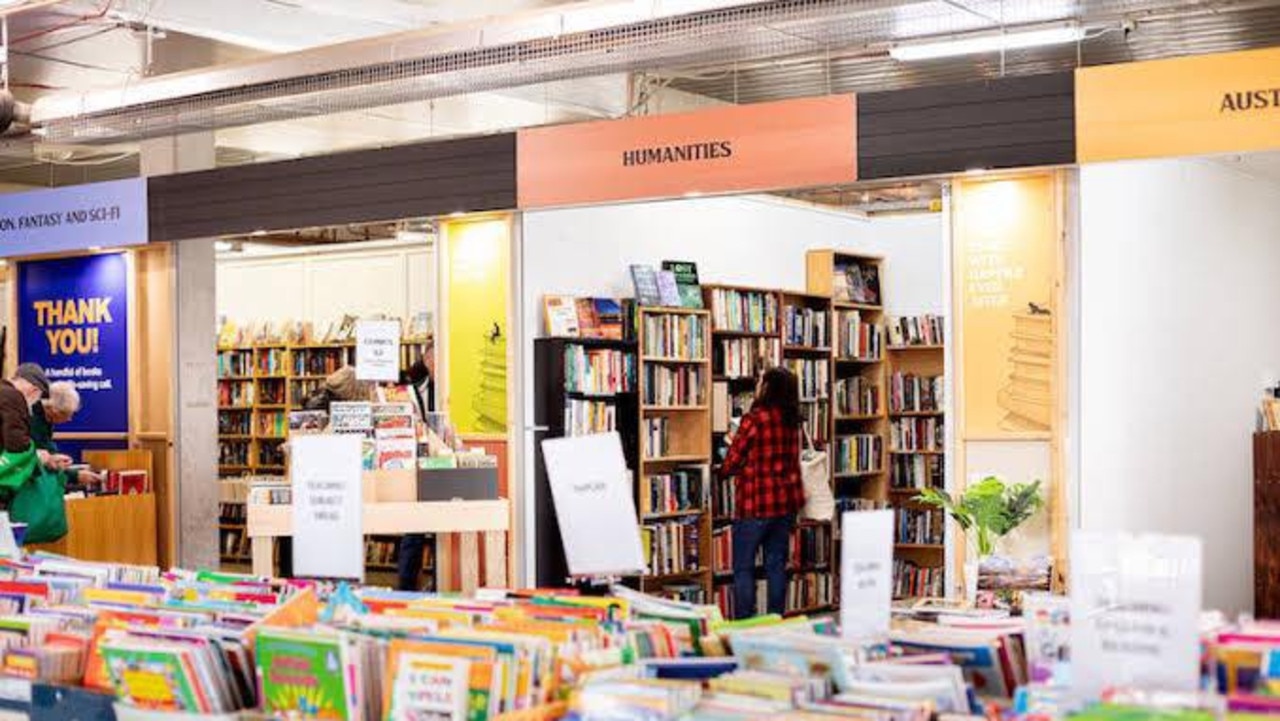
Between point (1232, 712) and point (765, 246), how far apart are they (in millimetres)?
9950

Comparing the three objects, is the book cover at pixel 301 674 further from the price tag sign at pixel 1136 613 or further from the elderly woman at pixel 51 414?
the elderly woman at pixel 51 414

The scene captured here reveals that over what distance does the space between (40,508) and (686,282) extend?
4.77 meters

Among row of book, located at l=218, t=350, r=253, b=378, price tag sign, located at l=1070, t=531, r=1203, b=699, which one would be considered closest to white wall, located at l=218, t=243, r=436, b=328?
row of book, located at l=218, t=350, r=253, b=378

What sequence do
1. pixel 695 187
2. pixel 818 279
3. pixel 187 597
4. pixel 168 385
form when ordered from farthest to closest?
pixel 818 279, pixel 168 385, pixel 695 187, pixel 187 597

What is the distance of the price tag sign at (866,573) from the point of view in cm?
425

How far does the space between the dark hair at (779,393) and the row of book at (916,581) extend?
2.64m

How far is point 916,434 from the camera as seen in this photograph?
13383 millimetres

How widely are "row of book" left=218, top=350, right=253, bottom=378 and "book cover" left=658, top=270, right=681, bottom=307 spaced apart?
6916 mm

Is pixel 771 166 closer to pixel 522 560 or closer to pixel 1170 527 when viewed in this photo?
pixel 522 560

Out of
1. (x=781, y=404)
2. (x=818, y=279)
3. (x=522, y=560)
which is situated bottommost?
(x=522, y=560)

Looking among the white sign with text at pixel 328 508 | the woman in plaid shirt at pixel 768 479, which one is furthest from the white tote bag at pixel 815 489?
the white sign with text at pixel 328 508

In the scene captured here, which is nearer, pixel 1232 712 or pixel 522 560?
pixel 1232 712

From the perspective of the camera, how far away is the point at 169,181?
11422 millimetres

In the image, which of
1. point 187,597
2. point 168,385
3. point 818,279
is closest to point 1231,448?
point 818,279
